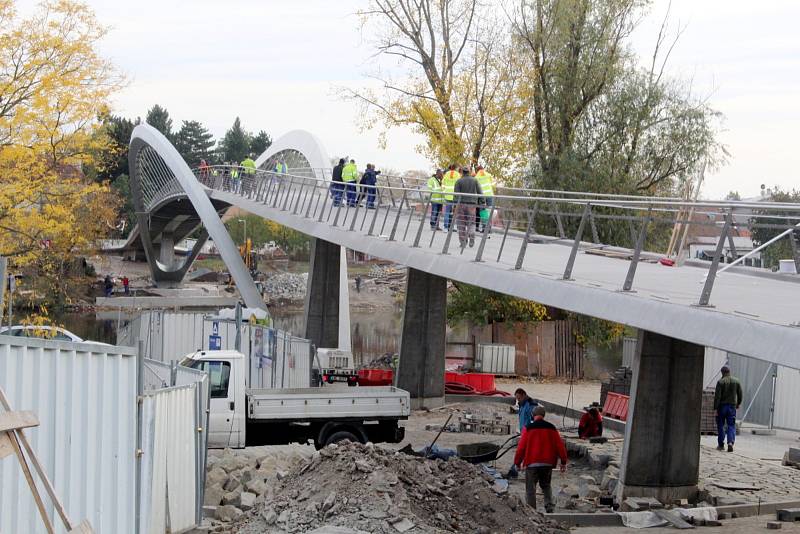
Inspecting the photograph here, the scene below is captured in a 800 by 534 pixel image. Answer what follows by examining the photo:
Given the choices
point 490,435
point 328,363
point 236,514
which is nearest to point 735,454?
point 490,435

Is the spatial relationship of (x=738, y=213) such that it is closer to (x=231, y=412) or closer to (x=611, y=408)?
(x=231, y=412)

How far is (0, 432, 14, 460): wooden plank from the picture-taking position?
226 inches

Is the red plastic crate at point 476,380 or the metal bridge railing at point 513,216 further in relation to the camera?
the red plastic crate at point 476,380

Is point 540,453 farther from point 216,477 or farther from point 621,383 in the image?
point 621,383

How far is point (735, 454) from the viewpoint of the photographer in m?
22.3

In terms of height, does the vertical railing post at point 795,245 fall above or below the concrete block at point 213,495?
above

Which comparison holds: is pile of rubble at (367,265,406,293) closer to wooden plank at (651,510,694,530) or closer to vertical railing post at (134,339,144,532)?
wooden plank at (651,510,694,530)

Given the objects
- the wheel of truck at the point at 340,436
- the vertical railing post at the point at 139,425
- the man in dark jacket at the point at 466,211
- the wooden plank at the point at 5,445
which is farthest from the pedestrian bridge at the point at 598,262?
the wooden plank at the point at 5,445

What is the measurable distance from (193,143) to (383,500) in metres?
133

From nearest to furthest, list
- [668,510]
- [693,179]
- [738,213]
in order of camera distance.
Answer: [738,213] → [668,510] → [693,179]

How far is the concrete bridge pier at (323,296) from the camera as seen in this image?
4388 centimetres

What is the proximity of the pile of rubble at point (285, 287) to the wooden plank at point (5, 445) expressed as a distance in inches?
3828

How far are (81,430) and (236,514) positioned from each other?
226 inches

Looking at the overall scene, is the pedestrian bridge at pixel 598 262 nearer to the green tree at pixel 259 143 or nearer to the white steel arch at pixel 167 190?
the white steel arch at pixel 167 190
